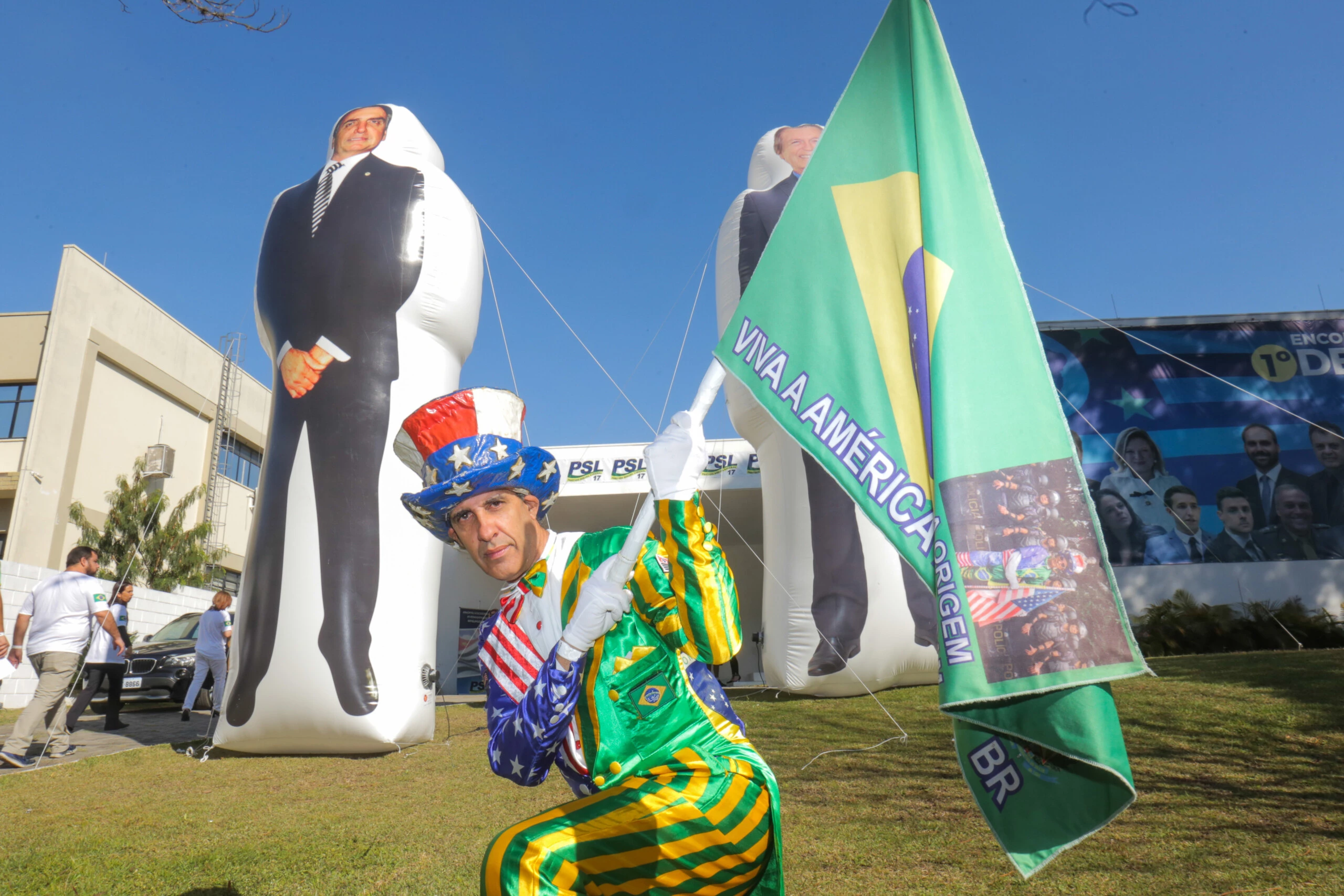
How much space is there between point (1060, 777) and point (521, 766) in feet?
3.60

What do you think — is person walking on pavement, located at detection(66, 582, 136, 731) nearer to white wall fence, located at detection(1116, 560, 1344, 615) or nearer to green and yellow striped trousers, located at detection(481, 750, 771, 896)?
green and yellow striped trousers, located at detection(481, 750, 771, 896)

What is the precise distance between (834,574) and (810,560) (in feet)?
1.06

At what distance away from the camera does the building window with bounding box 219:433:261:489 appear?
26.3 metres

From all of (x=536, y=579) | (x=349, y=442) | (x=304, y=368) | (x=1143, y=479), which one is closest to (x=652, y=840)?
(x=536, y=579)

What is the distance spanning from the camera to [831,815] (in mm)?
4754

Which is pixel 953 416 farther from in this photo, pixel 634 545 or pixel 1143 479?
pixel 1143 479

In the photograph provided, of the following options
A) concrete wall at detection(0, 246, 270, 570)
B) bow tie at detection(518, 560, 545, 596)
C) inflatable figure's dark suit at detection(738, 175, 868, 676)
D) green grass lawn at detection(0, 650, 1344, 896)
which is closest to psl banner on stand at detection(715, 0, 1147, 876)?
bow tie at detection(518, 560, 545, 596)

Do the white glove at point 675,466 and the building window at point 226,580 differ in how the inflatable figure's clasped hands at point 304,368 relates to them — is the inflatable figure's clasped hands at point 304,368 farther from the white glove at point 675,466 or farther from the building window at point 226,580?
the building window at point 226,580

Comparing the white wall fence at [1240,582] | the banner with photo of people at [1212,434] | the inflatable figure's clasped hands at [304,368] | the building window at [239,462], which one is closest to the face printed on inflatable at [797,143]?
the inflatable figure's clasped hands at [304,368]

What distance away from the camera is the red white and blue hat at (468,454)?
2045 mm

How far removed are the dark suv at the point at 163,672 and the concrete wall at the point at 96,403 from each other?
9.68 metres

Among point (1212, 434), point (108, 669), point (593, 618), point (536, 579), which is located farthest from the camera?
point (1212, 434)

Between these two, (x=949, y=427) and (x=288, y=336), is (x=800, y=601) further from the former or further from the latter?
(x=949, y=427)

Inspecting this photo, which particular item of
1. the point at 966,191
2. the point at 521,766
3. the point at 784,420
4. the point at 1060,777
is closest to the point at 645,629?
the point at 521,766
